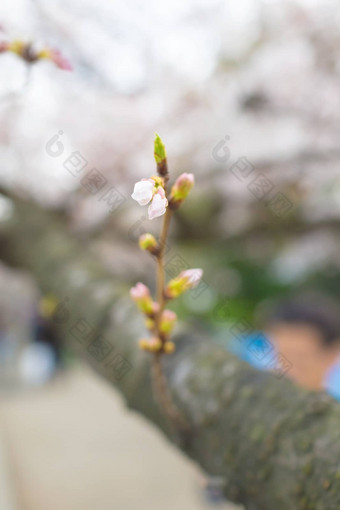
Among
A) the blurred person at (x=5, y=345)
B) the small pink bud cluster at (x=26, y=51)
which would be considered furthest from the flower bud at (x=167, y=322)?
the blurred person at (x=5, y=345)

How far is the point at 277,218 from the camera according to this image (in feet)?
7.42

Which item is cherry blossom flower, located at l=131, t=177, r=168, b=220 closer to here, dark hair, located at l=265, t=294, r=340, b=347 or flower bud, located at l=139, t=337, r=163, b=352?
flower bud, located at l=139, t=337, r=163, b=352

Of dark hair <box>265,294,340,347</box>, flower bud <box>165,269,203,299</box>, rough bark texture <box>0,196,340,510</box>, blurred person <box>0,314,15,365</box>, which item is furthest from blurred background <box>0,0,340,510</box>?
blurred person <box>0,314,15,365</box>

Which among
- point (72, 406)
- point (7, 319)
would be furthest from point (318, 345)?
point (7, 319)

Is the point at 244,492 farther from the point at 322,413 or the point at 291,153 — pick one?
the point at 291,153

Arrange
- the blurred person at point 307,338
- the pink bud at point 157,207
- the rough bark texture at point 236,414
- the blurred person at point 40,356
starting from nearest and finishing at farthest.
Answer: the pink bud at point 157,207 → the rough bark texture at point 236,414 → the blurred person at point 307,338 → the blurred person at point 40,356

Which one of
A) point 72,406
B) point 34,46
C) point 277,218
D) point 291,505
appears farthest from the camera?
point 72,406

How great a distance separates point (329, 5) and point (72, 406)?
3587 mm

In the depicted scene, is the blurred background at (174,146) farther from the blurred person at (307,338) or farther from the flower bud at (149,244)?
the flower bud at (149,244)

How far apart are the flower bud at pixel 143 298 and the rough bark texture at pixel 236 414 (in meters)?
0.14

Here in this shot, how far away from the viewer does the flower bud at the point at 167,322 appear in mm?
471

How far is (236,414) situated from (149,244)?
0.22 m

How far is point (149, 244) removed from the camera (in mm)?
401

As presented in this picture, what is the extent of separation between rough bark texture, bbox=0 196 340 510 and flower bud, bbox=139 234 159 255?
21 centimetres
